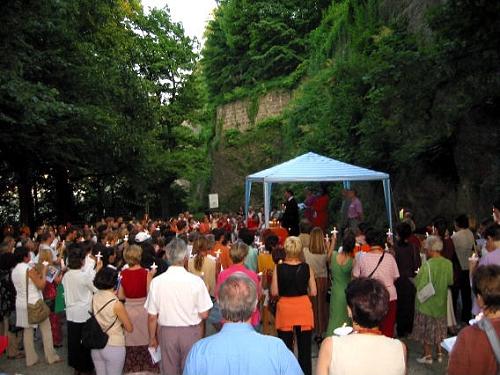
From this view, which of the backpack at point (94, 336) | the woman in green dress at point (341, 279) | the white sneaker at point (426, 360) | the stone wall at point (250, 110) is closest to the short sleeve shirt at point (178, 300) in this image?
the backpack at point (94, 336)

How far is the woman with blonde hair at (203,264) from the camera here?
7.61m

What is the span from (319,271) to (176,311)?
3482mm

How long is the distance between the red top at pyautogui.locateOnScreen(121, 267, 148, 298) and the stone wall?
30837mm

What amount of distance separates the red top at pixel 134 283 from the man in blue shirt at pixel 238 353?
3232 mm

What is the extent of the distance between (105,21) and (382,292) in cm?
2419

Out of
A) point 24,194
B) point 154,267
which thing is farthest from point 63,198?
point 154,267

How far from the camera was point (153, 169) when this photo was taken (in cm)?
2856

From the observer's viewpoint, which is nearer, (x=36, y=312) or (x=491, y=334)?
(x=491, y=334)

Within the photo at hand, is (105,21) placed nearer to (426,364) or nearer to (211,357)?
(426,364)

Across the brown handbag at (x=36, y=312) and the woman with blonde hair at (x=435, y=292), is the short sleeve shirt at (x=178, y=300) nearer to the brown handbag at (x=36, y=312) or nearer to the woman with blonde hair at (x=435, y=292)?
the brown handbag at (x=36, y=312)

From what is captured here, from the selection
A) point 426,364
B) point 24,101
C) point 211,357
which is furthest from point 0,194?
point 211,357

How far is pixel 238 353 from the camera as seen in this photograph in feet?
9.30

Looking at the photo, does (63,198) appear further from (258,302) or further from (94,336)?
(94,336)

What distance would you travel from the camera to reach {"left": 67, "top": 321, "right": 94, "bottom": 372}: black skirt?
22.4ft
